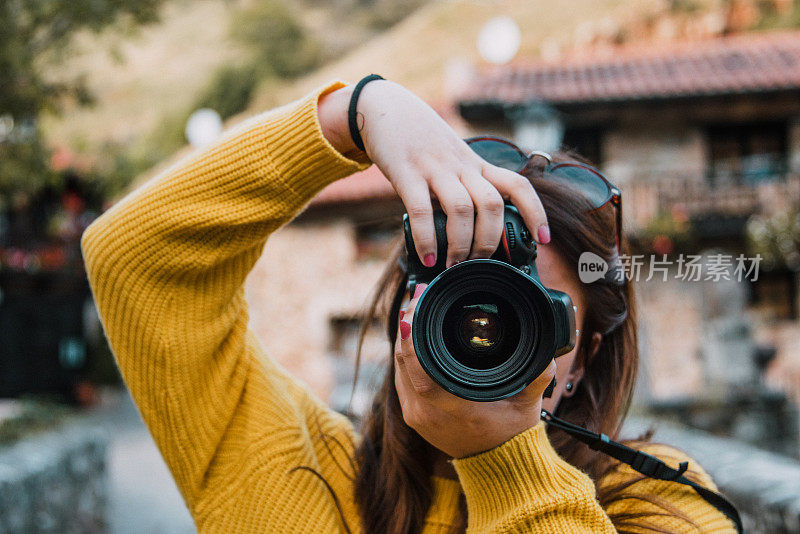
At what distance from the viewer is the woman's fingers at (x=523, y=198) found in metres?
0.94

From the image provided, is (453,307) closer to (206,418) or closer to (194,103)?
(206,418)

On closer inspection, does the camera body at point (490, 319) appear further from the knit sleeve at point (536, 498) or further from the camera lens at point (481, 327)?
the knit sleeve at point (536, 498)

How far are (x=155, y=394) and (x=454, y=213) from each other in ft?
1.81

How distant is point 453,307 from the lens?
93 cm

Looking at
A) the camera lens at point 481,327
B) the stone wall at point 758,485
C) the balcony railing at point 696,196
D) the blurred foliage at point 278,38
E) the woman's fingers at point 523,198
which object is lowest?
the blurred foliage at point 278,38

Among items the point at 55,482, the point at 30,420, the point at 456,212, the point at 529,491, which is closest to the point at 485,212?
the point at 456,212

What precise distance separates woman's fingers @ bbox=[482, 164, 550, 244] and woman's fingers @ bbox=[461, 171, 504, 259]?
4cm

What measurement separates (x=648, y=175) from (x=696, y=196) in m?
0.70

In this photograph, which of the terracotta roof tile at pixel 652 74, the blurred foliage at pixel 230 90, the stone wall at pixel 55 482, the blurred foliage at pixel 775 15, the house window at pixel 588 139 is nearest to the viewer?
the stone wall at pixel 55 482

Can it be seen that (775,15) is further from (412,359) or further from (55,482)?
(412,359)

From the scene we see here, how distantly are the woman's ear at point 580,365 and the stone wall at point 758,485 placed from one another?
1.78 feet

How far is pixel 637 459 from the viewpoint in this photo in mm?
1057

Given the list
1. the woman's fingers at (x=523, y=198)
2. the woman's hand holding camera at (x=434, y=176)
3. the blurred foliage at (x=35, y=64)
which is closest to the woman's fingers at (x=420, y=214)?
the woman's hand holding camera at (x=434, y=176)

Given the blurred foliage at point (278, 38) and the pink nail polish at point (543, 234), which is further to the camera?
the blurred foliage at point (278, 38)
